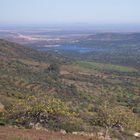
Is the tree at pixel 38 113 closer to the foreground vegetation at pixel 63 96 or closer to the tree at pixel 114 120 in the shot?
the foreground vegetation at pixel 63 96

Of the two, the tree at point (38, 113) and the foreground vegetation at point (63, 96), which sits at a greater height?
the tree at point (38, 113)

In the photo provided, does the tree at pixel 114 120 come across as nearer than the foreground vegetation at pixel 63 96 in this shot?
Yes

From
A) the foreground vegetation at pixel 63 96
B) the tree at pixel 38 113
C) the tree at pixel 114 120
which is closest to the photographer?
the tree at pixel 114 120

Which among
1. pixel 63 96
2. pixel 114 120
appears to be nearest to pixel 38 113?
pixel 114 120

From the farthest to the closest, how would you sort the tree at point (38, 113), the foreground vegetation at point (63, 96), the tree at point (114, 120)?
1. the foreground vegetation at point (63, 96)
2. the tree at point (38, 113)
3. the tree at point (114, 120)

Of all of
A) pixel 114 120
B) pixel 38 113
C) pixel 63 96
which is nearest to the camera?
pixel 114 120

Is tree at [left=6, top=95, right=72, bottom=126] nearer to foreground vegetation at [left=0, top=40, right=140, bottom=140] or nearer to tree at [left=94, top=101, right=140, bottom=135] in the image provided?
foreground vegetation at [left=0, top=40, right=140, bottom=140]

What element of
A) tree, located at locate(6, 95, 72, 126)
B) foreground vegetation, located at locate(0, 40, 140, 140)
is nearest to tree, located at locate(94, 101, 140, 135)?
foreground vegetation, located at locate(0, 40, 140, 140)

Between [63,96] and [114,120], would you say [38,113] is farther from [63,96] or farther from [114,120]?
[63,96]

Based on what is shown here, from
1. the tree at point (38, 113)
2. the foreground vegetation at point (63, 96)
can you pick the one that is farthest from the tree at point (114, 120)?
the tree at point (38, 113)

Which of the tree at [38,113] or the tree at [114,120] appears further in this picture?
the tree at [38,113]

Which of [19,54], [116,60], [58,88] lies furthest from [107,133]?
[116,60]

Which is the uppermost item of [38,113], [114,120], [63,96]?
[38,113]
